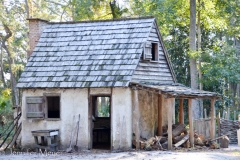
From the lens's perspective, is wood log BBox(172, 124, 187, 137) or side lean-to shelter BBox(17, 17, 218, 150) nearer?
side lean-to shelter BBox(17, 17, 218, 150)

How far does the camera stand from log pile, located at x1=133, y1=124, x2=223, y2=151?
21.2 m

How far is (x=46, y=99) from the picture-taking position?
22812 millimetres

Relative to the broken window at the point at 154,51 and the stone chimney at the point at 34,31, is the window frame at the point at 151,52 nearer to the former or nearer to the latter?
the broken window at the point at 154,51

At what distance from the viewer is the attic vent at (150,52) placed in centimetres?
2270

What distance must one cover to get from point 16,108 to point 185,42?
13488 mm

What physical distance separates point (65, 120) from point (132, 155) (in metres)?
4.30

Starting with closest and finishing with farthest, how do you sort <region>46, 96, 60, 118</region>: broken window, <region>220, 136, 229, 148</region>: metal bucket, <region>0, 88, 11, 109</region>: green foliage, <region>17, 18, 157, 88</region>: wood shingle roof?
<region>17, 18, 157, 88</region>: wood shingle roof → <region>220, 136, 229, 148</region>: metal bucket → <region>46, 96, 60, 118</region>: broken window → <region>0, 88, 11, 109</region>: green foliage

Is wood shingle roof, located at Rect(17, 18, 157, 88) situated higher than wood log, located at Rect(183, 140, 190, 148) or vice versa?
wood shingle roof, located at Rect(17, 18, 157, 88)

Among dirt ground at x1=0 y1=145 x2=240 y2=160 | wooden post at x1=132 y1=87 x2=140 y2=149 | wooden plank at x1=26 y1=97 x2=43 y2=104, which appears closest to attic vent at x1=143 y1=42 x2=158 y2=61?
wooden post at x1=132 y1=87 x2=140 y2=149

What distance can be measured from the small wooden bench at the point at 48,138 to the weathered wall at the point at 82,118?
31cm

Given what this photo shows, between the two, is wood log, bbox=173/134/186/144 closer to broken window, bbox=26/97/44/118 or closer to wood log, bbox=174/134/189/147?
wood log, bbox=174/134/189/147

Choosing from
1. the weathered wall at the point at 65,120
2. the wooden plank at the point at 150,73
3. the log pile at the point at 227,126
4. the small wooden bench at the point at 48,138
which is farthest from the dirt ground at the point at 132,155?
the log pile at the point at 227,126

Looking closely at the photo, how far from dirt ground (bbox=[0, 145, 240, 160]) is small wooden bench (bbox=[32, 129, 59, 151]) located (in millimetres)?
489

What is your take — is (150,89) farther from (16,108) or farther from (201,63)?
(201,63)
